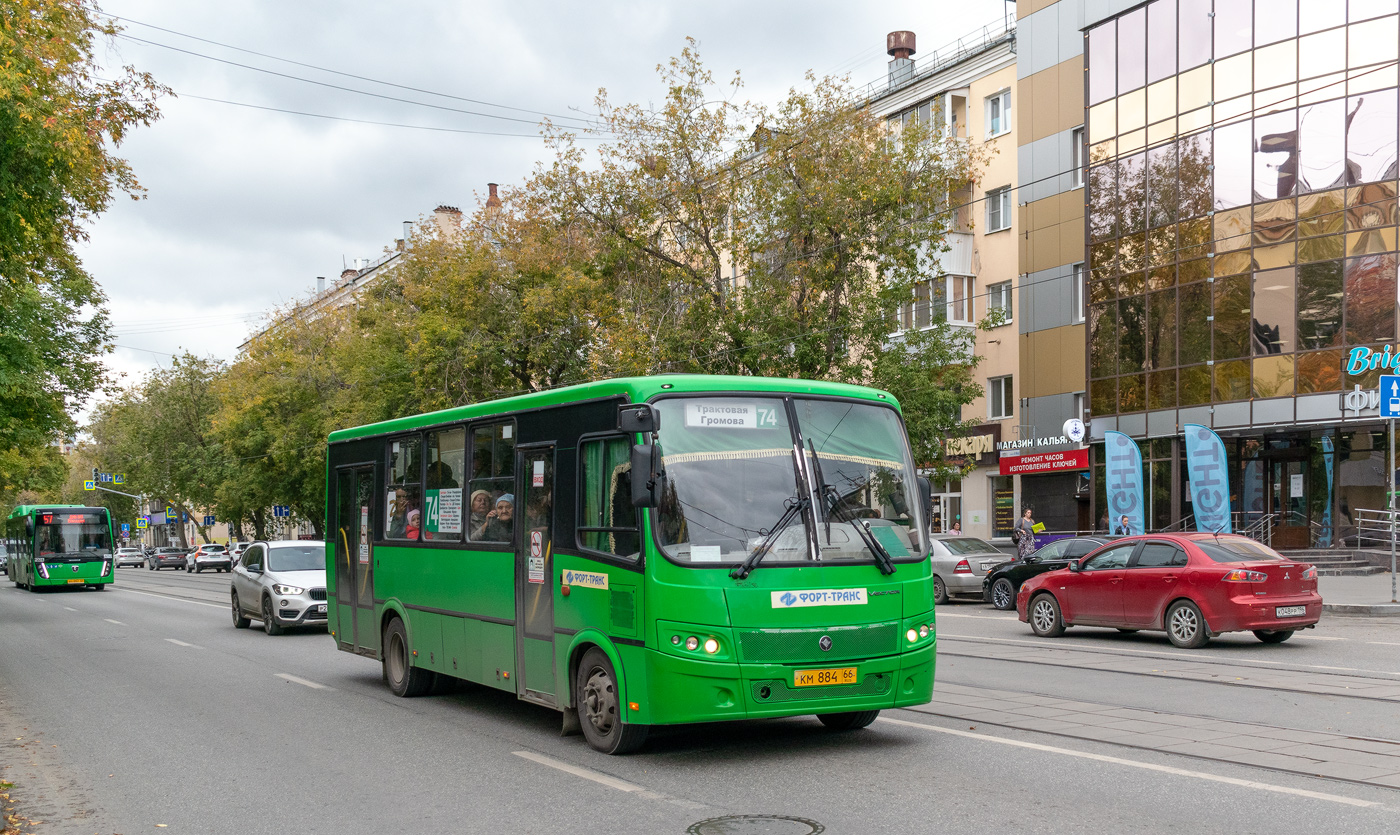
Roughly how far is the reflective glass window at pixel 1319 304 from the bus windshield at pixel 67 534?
37955 mm

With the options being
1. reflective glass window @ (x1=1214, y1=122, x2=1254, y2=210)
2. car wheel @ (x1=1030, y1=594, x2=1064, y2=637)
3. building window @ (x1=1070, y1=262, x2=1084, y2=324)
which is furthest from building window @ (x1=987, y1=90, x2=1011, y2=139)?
car wheel @ (x1=1030, y1=594, x2=1064, y2=637)

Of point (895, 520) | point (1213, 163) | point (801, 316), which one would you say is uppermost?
point (1213, 163)

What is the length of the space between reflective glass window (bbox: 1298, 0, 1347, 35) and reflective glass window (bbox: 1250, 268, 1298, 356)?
19.2 ft

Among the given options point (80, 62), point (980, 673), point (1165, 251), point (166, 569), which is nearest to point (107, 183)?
point (80, 62)

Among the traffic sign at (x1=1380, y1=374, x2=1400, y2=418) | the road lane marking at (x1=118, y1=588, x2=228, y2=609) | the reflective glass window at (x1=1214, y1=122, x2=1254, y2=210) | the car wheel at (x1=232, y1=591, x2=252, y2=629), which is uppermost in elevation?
the reflective glass window at (x1=1214, y1=122, x2=1254, y2=210)

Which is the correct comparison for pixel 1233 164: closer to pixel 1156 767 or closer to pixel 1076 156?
pixel 1076 156

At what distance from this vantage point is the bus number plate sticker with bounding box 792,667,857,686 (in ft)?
27.3

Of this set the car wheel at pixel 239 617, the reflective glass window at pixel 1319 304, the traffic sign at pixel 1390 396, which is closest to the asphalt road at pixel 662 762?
the car wheel at pixel 239 617

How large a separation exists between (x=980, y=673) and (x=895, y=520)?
5018mm

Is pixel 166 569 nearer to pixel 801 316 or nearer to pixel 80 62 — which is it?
pixel 801 316

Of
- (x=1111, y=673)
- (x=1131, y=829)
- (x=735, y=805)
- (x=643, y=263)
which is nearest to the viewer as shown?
(x=1131, y=829)

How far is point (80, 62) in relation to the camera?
1603 centimetres

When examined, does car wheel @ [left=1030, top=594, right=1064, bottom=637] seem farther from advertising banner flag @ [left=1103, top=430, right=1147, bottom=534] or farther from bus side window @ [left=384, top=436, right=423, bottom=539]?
advertising banner flag @ [left=1103, top=430, right=1147, bottom=534]

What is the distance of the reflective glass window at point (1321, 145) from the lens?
97.9 feet
